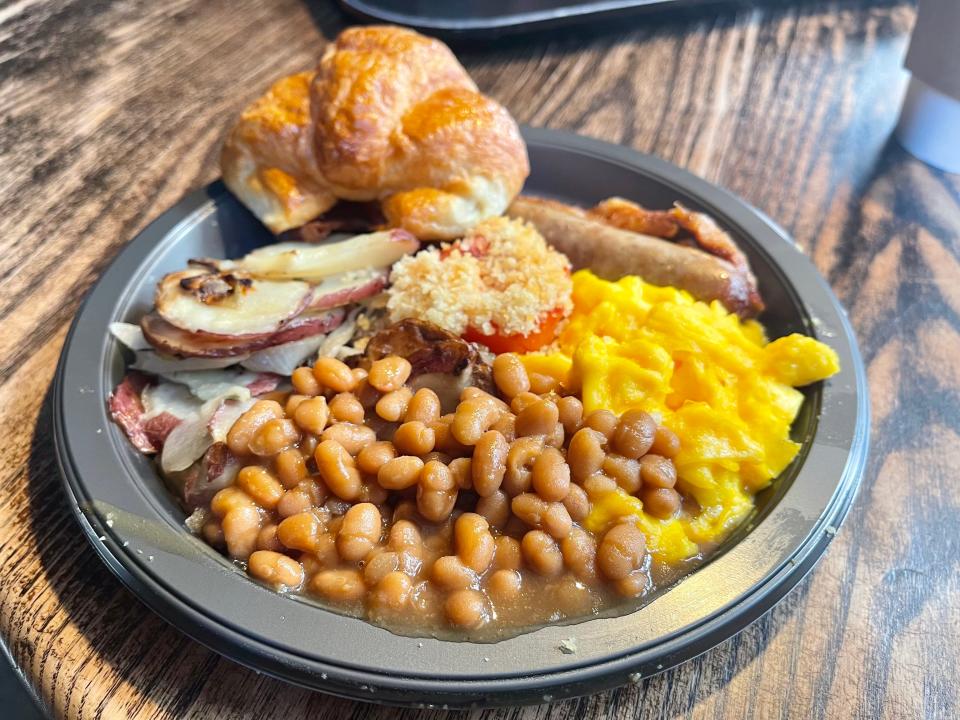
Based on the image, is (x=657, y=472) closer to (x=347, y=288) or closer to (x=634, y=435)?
(x=634, y=435)

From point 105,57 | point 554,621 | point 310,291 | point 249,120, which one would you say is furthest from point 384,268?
point 105,57

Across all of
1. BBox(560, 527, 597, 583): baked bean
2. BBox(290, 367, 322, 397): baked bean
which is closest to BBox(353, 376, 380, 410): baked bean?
BBox(290, 367, 322, 397): baked bean

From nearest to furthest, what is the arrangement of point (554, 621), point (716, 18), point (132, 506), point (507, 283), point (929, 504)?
point (554, 621) → point (132, 506) → point (929, 504) → point (507, 283) → point (716, 18)

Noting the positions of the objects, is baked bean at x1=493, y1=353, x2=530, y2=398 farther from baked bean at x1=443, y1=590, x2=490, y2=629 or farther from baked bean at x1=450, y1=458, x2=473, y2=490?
baked bean at x1=443, y1=590, x2=490, y2=629

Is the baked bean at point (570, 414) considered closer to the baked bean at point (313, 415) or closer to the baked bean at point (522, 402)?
the baked bean at point (522, 402)

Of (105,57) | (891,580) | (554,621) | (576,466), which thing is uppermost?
(105,57)

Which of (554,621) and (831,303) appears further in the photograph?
(831,303)

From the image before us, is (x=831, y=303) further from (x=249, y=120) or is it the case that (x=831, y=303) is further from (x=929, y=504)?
(x=249, y=120)

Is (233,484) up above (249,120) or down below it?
below
